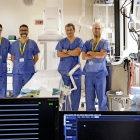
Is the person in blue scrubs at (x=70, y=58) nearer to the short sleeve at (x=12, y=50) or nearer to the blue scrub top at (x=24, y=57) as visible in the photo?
the blue scrub top at (x=24, y=57)

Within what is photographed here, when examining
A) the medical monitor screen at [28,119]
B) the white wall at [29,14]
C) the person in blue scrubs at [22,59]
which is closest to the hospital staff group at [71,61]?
the person in blue scrubs at [22,59]

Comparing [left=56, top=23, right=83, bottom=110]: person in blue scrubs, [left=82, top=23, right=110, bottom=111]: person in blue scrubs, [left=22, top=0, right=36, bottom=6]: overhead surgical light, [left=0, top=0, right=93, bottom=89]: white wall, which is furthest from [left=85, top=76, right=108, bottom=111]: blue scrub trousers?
[left=22, top=0, right=36, bottom=6]: overhead surgical light

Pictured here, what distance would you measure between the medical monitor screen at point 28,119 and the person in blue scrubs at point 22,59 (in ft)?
5.35

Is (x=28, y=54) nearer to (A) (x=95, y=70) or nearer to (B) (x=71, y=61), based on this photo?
(B) (x=71, y=61)

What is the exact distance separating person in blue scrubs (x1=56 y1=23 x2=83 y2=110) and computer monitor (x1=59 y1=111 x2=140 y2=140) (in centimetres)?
159

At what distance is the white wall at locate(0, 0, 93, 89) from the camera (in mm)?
2456

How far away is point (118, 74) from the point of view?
240 centimetres

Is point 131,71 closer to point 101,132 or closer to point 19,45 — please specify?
point 19,45

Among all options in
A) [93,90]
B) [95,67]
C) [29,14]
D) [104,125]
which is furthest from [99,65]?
[104,125]

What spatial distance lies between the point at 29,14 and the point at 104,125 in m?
2.24

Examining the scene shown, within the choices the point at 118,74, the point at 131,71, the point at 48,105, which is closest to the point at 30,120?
the point at 48,105

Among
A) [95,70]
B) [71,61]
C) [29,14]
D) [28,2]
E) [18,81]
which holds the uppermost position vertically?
[28,2]

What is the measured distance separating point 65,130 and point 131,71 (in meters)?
2.09

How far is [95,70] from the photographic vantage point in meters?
2.15
